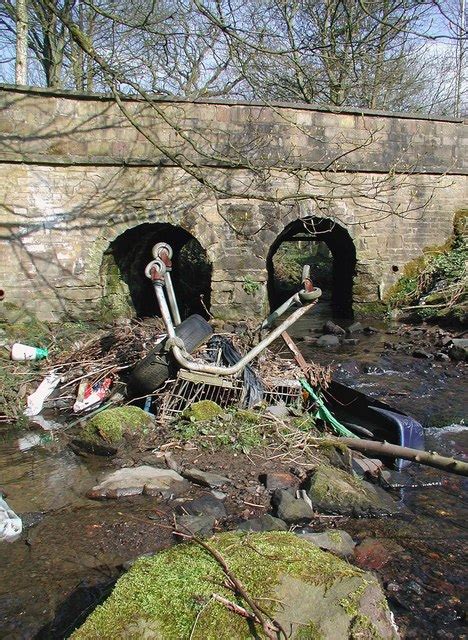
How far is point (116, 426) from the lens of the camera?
4602 millimetres

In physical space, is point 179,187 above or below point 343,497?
above

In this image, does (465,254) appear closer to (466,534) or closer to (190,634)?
(466,534)

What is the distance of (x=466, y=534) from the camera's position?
11.7 ft

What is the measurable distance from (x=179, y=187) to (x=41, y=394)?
5448 mm

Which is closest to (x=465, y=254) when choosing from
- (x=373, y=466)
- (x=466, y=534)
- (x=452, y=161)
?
(x=452, y=161)

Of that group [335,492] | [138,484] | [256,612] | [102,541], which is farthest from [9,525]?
[256,612]

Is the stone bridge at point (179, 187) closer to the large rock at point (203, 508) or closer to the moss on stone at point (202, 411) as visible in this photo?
the moss on stone at point (202, 411)

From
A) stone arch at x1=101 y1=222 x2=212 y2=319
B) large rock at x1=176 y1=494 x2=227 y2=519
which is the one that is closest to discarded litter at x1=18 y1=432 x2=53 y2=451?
large rock at x1=176 y1=494 x2=227 y2=519

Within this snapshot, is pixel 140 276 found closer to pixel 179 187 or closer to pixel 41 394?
pixel 179 187

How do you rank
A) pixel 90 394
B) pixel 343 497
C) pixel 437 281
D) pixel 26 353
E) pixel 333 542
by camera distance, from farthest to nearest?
pixel 437 281, pixel 26 353, pixel 90 394, pixel 343 497, pixel 333 542

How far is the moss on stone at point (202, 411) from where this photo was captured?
4.70 meters

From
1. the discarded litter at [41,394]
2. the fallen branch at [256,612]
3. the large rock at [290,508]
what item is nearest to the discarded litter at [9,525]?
the large rock at [290,508]

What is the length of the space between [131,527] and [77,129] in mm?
8417

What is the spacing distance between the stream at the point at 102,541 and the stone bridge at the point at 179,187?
5.33 meters
